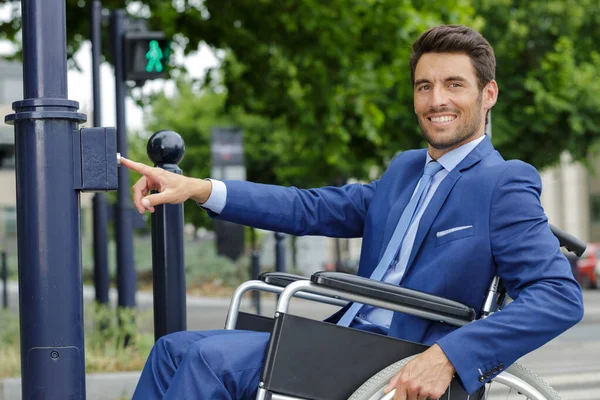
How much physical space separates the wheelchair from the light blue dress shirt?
0.76 ft

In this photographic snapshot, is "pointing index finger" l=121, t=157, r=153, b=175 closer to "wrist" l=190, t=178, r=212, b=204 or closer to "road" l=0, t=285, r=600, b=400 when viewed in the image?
"wrist" l=190, t=178, r=212, b=204

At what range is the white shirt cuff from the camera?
3.11 metres

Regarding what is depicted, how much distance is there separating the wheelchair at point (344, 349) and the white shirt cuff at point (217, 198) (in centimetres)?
51

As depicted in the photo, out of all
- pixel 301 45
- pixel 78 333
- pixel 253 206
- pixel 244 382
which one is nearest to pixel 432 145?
pixel 253 206

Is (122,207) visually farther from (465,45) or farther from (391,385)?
(391,385)

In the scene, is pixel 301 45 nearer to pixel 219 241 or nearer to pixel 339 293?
pixel 339 293

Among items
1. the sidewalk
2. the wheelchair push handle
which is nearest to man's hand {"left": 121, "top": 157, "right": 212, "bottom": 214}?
the wheelchair push handle

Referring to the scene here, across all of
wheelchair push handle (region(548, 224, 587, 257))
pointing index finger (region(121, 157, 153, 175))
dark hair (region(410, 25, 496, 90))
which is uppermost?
dark hair (region(410, 25, 496, 90))

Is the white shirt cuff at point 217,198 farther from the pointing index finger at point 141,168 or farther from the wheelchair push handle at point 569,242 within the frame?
the wheelchair push handle at point 569,242

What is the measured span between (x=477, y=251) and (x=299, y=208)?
2.23 feet

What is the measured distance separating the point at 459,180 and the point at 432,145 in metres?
0.18

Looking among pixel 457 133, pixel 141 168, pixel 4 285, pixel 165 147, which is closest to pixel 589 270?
pixel 4 285

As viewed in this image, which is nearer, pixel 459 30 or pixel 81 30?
pixel 459 30

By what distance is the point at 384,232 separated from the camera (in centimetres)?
309
